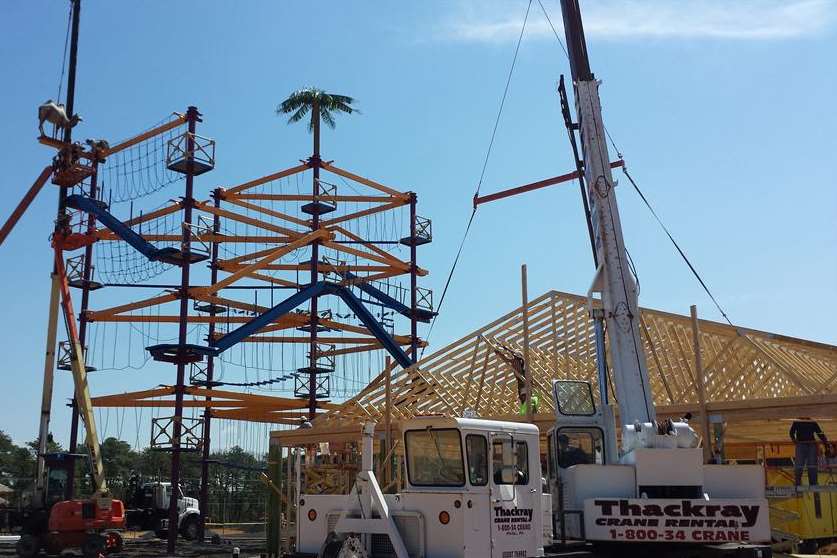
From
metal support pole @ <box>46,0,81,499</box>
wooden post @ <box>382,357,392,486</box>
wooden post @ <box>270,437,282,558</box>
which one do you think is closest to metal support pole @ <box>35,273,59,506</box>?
metal support pole @ <box>46,0,81,499</box>

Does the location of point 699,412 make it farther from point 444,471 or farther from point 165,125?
point 165,125

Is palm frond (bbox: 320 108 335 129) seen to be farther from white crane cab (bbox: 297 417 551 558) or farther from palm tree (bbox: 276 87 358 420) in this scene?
white crane cab (bbox: 297 417 551 558)

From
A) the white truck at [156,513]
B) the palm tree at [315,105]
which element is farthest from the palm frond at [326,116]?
the white truck at [156,513]

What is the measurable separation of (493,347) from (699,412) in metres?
6.85

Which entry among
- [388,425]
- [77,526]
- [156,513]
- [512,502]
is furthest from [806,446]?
[156,513]

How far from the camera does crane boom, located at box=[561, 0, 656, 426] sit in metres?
13.8

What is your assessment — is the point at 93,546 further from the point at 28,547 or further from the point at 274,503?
the point at 274,503

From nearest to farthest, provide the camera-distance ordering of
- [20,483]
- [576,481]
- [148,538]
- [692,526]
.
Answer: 1. [692,526]
2. [576,481]
3. [148,538]
4. [20,483]

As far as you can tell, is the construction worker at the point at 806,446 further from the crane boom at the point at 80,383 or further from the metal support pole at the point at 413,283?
the metal support pole at the point at 413,283

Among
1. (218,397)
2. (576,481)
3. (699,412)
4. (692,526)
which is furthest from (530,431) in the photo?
(218,397)

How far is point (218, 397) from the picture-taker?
116 ft

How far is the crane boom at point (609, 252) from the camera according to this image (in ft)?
45.3

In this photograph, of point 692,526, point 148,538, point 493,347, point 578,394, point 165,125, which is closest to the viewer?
point 692,526

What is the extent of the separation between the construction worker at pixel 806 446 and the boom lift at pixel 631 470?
7.28 meters
